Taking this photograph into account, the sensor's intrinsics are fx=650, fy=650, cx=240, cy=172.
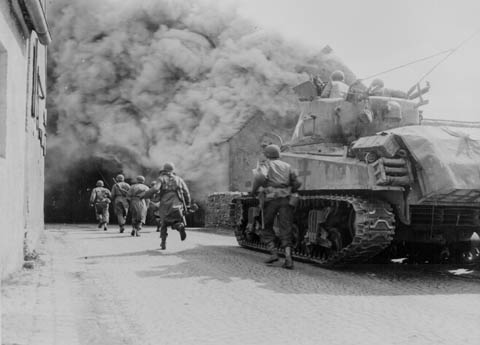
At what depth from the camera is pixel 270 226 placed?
32.5ft

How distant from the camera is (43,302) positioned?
6.16 meters

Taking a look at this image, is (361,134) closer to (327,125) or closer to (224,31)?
(327,125)

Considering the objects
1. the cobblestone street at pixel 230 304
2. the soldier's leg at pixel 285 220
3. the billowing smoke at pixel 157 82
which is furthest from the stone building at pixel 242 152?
the cobblestone street at pixel 230 304

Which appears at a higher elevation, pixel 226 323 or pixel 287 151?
pixel 287 151

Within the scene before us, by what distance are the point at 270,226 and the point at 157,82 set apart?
16.6 meters

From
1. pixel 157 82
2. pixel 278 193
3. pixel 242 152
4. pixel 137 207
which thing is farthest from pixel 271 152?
pixel 157 82

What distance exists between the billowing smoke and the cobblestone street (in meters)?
14.4

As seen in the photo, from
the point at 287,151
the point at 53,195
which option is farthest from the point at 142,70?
the point at 287,151

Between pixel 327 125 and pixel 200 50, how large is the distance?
15.8 m

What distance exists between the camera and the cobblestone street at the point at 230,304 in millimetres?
4977

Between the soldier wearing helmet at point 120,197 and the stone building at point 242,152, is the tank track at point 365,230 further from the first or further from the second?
the stone building at point 242,152

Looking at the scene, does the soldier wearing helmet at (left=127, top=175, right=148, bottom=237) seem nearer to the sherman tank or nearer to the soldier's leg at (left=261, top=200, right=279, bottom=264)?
the sherman tank

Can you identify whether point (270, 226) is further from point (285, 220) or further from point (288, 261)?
point (288, 261)

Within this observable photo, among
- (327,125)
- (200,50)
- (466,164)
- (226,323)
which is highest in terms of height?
(200,50)
